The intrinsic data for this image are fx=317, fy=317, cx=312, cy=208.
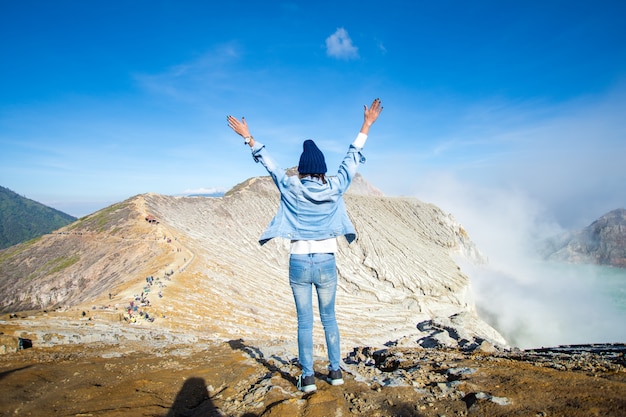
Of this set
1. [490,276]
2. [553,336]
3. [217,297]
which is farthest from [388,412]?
[490,276]

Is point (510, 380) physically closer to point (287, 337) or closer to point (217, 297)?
point (287, 337)

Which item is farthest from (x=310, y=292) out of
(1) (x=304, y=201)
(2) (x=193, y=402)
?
(2) (x=193, y=402)

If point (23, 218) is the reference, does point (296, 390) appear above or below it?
below

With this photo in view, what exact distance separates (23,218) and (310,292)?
17963 cm

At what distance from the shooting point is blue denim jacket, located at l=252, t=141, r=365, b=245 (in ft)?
13.4

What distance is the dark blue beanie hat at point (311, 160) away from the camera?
162 inches

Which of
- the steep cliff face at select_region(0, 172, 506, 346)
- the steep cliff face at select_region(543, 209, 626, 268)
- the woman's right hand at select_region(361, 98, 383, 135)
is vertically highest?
the steep cliff face at select_region(543, 209, 626, 268)

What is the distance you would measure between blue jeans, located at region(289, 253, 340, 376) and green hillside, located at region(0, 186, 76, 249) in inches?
6040

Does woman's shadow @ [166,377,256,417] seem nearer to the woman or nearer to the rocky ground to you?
the rocky ground

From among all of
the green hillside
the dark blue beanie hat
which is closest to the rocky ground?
the dark blue beanie hat

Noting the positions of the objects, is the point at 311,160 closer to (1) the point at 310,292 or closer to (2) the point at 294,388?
(1) the point at 310,292

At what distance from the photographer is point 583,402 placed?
3.34 meters

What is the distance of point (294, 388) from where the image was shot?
4.51 meters

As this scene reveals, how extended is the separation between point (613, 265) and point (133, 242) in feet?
381
